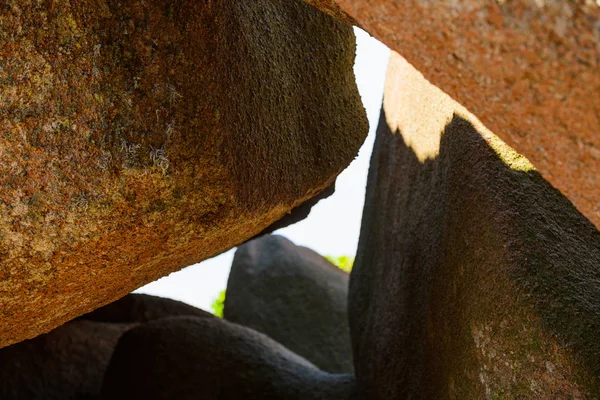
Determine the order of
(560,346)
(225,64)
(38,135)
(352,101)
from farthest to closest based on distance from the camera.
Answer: (352,101) < (225,64) < (560,346) < (38,135)

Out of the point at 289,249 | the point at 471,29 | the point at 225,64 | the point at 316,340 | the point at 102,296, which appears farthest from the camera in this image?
the point at 289,249

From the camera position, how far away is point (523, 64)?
775 mm

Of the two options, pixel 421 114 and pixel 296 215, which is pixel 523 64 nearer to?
pixel 421 114

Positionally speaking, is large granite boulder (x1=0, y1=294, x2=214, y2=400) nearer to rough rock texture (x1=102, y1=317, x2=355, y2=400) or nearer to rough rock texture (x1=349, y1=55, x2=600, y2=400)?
rough rock texture (x1=102, y1=317, x2=355, y2=400)

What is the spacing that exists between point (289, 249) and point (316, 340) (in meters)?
0.85

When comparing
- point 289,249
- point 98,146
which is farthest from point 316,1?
point 289,249

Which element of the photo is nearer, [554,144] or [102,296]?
[554,144]

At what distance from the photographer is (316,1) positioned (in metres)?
1.25

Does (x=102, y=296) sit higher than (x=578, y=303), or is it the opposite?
(x=102, y=296)

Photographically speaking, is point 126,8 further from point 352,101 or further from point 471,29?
point 352,101

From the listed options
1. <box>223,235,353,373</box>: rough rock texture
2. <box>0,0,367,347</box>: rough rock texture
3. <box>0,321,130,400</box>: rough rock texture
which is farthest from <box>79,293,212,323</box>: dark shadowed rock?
<box>0,0,367,347</box>: rough rock texture

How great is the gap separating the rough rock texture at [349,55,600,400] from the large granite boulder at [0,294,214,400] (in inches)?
59.5

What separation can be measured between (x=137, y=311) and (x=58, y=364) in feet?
2.24

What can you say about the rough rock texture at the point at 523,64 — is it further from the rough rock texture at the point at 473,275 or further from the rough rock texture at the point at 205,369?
the rough rock texture at the point at 205,369
